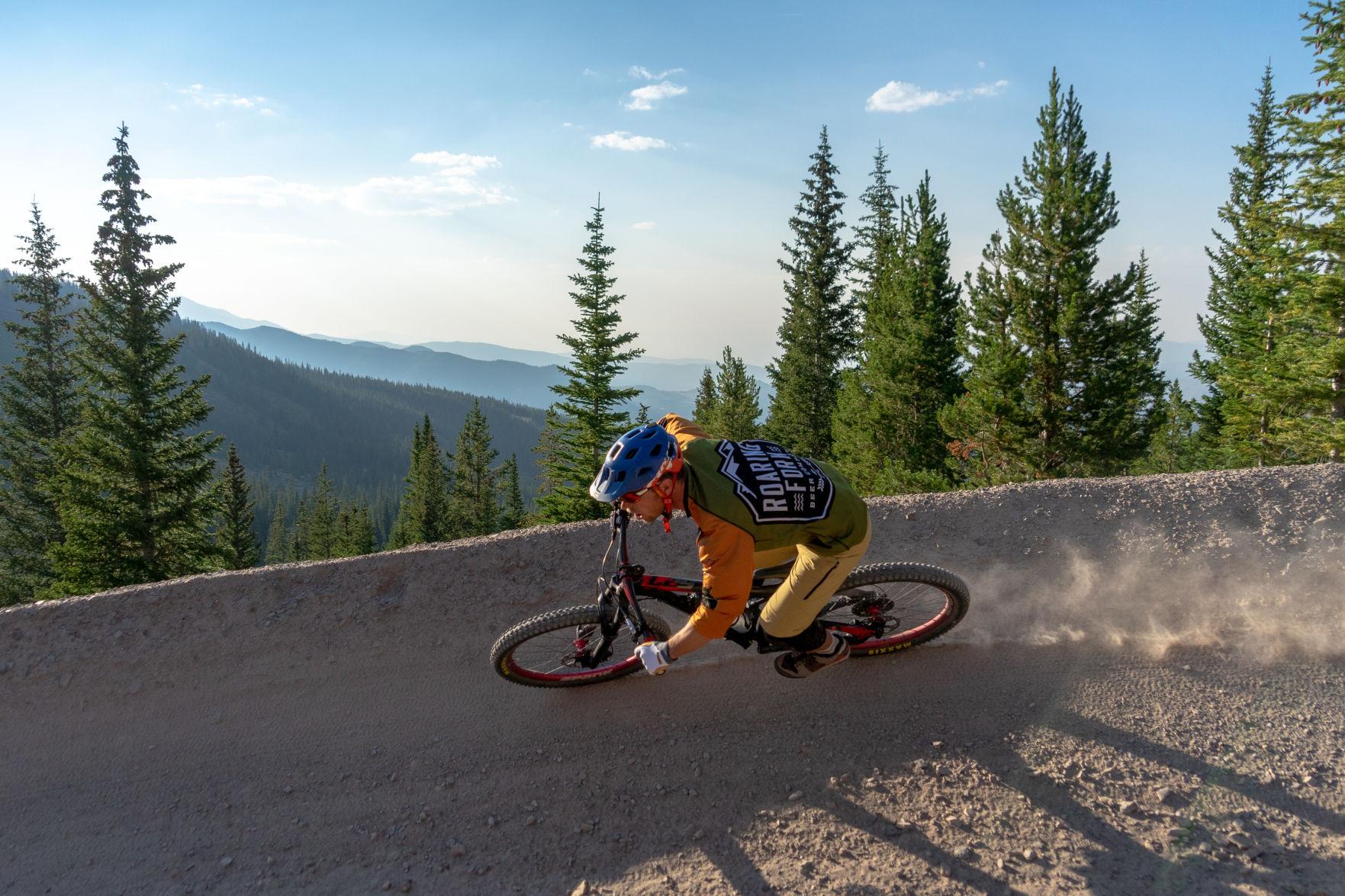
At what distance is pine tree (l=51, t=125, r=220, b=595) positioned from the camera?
22281 millimetres

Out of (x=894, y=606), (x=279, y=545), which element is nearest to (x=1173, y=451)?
(x=894, y=606)

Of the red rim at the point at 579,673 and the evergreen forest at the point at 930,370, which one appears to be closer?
the red rim at the point at 579,673

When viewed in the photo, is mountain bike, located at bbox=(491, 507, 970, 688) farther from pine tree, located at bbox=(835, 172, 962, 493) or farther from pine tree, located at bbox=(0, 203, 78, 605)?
pine tree, located at bbox=(0, 203, 78, 605)

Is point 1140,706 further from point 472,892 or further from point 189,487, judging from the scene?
point 189,487

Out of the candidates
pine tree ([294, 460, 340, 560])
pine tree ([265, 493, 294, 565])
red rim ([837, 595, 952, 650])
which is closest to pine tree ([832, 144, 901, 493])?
red rim ([837, 595, 952, 650])

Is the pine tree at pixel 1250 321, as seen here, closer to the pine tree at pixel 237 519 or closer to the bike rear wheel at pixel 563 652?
the bike rear wheel at pixel 563 652

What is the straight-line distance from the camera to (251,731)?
5395mm

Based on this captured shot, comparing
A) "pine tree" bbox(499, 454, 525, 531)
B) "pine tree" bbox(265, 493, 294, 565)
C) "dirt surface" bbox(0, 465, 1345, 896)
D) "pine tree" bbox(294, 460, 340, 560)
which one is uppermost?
"dirt surface" bbox(0, 465, 1345, 896)

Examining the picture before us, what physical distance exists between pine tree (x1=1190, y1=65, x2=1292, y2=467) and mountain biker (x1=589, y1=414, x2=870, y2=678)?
2310 cm

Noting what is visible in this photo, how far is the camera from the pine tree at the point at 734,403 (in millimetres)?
42438

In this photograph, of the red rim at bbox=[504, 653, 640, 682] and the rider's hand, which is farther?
the red rim at bbox=[504, 653, 640, 682]

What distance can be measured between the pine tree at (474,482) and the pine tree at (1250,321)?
48.8m

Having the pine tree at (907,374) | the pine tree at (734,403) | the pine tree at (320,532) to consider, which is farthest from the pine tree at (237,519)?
the pine tree at (907,374)

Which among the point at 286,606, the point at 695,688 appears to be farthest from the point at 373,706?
the point at 695,688
